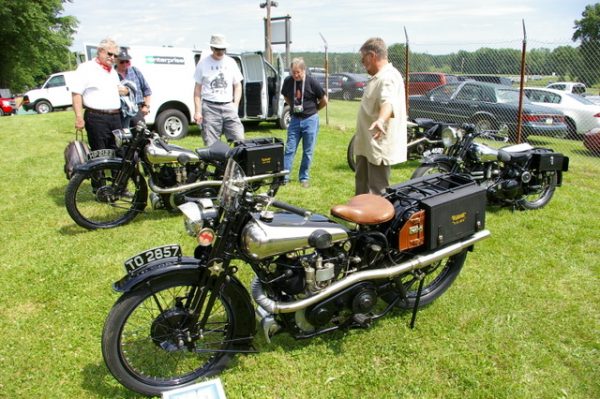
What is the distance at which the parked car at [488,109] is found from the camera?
30.7 feet

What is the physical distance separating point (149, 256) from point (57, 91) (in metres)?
19.9

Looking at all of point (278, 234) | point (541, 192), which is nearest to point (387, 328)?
point (278, 234)

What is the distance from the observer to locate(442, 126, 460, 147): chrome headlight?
17.5 feet

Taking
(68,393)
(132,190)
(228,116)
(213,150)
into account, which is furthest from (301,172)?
(68,393)

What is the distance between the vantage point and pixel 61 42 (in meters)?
32.7

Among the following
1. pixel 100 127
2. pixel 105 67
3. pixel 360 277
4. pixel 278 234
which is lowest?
pixel 360 277

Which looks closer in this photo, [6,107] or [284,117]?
[284,117]

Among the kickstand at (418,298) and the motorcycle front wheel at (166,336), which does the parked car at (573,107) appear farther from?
the motorcycle front wheel at (166,336)

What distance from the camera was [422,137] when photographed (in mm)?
6758

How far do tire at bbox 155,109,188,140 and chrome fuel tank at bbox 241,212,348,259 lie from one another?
8142 millimetres

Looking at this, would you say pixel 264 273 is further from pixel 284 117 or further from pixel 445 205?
pixel 284 117

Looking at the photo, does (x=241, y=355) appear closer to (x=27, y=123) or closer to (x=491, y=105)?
(x=491, y=105)

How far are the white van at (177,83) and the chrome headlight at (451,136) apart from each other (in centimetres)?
631

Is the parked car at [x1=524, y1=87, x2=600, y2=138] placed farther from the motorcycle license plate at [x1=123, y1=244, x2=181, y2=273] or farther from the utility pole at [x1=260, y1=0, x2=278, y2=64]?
the motorcycle license plate at [x1=123, y1=244, x2=181, y2=273]
